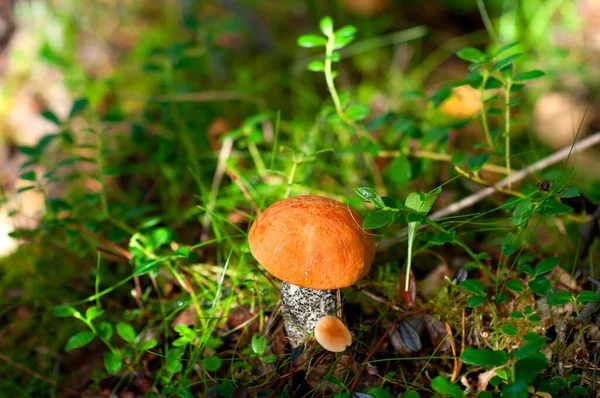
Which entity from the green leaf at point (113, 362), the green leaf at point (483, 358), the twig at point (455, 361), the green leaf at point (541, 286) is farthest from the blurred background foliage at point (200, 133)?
the green leaf at point (483, 358)

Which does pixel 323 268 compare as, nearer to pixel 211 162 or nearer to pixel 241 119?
pixel 211 162

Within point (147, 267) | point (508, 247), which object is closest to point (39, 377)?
point (147, 267)

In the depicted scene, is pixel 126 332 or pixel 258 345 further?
pixel 126 332

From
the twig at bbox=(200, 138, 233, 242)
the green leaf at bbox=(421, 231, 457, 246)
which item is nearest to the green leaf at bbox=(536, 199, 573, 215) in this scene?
the green leaf at bbox=(421, 231, 457, 246)

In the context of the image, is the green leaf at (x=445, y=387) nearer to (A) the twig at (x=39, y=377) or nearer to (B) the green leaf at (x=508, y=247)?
(B) the green leaf at (x=508, y=247)

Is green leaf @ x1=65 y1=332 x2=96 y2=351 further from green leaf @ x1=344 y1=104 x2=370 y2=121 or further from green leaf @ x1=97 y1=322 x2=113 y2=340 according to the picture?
green leaf @ x1=344 y1=104 x2=370 y2=121

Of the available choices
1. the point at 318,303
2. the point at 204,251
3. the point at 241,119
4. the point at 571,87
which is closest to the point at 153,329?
the point at 204,251

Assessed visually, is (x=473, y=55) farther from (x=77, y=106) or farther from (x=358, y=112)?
(x=77, y=106)
